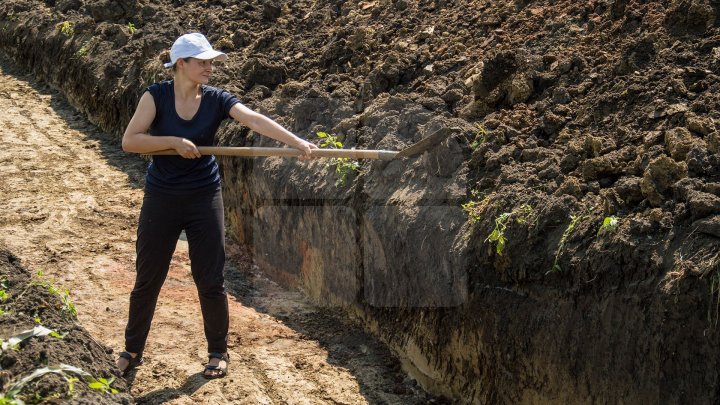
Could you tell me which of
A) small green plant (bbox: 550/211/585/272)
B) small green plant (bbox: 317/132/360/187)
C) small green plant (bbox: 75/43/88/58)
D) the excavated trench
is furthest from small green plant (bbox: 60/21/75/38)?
small green plant (bbox: 550/211/585/272)

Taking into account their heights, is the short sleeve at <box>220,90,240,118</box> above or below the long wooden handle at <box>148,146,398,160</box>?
above

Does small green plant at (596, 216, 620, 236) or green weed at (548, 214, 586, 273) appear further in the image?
green weed at (548, 214, 586, 273)

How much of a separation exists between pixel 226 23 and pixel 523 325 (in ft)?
20.3

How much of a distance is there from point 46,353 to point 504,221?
8.89ft

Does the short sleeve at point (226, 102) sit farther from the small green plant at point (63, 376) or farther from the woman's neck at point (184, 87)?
the small green plant at point (63, 376)

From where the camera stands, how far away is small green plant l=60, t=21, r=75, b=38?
11.4m

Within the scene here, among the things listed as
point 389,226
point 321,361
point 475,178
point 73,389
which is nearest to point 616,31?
point 475,178

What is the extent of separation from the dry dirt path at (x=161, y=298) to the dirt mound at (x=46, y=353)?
78 cm

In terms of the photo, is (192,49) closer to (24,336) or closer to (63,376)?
(24,336)

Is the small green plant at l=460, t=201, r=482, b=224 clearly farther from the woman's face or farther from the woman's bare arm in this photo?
the woman's face

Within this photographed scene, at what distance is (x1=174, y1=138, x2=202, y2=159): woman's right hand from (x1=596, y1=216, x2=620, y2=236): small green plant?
7.50 ft

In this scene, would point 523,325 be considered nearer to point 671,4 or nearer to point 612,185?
point 612,185

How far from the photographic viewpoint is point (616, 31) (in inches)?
278

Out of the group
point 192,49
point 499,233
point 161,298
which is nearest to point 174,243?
point 192,49
